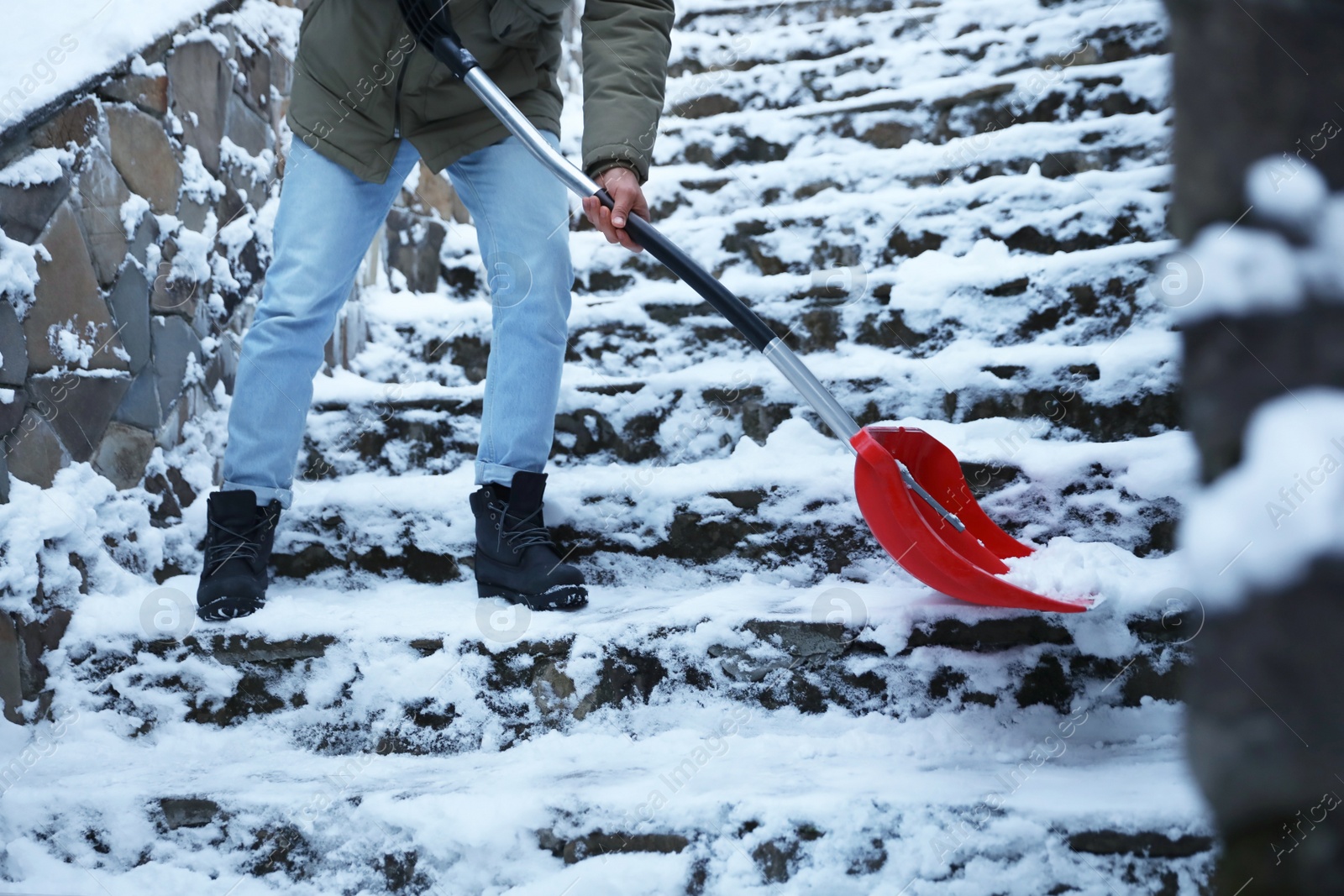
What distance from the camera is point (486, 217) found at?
1.56 m

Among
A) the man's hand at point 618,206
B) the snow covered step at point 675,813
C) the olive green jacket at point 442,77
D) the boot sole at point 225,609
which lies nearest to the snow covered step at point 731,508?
the boot sole at point 225,609

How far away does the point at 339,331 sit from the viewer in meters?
2.11

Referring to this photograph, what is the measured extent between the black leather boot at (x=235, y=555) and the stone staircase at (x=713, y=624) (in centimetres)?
6

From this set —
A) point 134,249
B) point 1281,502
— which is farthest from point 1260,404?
point 134,249

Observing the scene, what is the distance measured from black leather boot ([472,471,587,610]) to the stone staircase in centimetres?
5

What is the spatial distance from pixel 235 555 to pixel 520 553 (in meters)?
0.47

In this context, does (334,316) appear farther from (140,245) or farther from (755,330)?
(755,330)

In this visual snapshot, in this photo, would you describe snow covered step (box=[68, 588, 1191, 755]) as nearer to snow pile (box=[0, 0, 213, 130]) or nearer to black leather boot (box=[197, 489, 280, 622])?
black leather boot (box=[197, 489, 280, 622])

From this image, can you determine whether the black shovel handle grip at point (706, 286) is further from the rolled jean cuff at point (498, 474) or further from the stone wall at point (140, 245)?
the stone wall at point (140, 245)

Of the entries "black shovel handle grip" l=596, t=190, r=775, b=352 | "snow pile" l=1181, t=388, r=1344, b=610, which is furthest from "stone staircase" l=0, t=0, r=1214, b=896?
"snow pile" l=1181, t=388, r=1344, b=610

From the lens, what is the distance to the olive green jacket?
1476 millimetres

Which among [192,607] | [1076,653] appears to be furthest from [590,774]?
[192,607]

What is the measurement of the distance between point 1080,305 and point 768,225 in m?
0.81

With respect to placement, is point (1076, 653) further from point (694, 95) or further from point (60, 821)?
point (694, 95)
